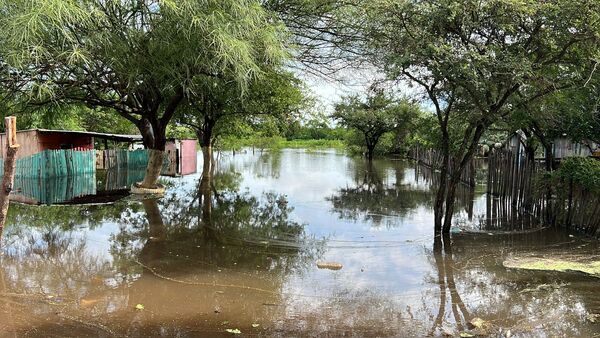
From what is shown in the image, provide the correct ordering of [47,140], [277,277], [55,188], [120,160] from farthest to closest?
[120,160]
[47,140]
[55,188]
[277,277]

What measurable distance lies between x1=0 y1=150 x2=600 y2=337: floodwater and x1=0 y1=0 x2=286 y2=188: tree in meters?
3.12

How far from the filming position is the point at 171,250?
852 cm

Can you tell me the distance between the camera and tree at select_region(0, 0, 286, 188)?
768 centimetres

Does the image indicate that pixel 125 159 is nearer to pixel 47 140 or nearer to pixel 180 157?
pixel 180 157

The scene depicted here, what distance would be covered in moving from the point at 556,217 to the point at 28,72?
1166 cm

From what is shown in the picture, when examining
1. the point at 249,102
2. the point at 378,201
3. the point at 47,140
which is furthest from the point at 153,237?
the point at 47,140

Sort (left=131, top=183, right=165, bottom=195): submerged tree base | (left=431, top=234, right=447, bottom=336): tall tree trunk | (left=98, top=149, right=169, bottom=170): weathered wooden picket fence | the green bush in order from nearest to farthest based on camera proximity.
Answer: (left=431, top=234, right=447, bottom=336): tall tree trunk, the green bush, (left=131, top=183, right=165, bottom=195): submerged tree base, (left=98, top=149, right=169, bottom=170): weathered wooden picket fence

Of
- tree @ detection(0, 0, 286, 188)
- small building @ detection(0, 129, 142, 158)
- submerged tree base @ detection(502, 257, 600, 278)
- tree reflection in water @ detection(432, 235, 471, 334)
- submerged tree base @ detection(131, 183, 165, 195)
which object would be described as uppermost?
tree @ detection(0, 0, 286, 188)

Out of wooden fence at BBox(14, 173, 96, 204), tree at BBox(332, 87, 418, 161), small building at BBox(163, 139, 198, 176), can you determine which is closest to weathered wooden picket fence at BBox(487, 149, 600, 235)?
wooden fence at BBox(14, 173, 96, 204)

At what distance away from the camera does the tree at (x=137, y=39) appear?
25.2 feet

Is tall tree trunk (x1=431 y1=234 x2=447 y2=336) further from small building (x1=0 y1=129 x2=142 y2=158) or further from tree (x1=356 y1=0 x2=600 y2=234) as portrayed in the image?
small building (x1=0 y1=129 x2=142 y2=158)

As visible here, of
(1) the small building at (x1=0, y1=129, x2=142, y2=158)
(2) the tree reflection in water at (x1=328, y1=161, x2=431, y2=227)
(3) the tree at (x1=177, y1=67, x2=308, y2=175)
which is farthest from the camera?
(1) the small building at (x1=0, y1=129, x2=142, y2=158)

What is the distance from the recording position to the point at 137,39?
896cm

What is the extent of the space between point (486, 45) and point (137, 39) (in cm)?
629
